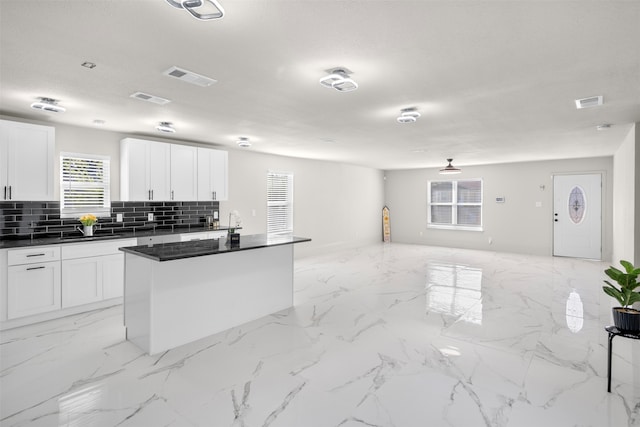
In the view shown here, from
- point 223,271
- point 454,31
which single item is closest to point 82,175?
point 223,271

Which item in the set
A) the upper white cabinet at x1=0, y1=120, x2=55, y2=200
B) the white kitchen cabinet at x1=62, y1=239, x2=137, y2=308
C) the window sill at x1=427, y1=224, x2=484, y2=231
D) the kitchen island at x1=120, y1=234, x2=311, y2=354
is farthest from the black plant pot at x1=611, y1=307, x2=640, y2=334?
the window sill at x1=427, y1=224, x2=484, y2=231

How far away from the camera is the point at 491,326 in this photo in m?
3.89

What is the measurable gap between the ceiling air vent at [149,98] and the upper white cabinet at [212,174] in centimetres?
232

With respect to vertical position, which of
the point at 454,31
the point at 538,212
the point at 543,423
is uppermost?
the point at 454,31

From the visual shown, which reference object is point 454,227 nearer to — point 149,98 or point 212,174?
point 212,174

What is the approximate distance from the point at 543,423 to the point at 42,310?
16.1 ft

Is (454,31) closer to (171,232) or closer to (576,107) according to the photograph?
(576,107)

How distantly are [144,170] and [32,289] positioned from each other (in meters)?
2.11

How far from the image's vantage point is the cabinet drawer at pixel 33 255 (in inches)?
152

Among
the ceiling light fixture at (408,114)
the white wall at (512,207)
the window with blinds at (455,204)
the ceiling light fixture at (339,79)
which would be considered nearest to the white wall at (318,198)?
the white wall at (512,207)

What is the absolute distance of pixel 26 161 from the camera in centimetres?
419

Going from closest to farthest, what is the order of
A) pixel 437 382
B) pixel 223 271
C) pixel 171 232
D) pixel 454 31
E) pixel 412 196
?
pixel 454 31
pixel 437 382
pixel 223 271
pixel 171 232
pixel 412 196

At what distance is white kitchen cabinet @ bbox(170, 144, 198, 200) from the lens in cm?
570

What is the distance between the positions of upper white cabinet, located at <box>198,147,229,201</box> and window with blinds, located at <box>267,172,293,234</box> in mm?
1436
